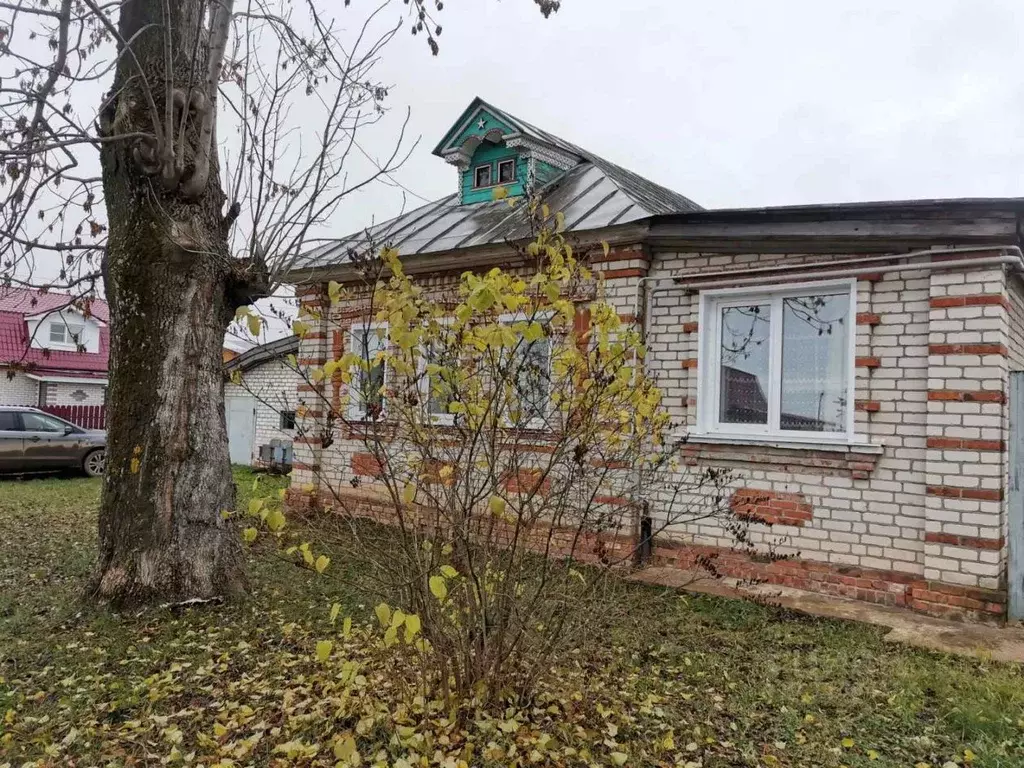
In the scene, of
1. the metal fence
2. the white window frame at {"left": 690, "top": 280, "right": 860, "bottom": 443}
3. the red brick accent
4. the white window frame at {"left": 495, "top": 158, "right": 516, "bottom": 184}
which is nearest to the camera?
the red brick accent

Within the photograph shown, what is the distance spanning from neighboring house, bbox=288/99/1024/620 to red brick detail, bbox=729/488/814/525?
0.7 inches

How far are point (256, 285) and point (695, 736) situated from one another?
14.9 ft

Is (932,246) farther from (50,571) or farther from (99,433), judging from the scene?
(99,433)

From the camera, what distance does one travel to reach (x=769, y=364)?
6.22 metres

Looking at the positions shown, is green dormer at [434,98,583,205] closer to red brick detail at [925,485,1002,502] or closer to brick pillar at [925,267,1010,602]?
brick pillar at [925,267,1010,602]

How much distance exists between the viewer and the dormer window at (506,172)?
35.8 feet

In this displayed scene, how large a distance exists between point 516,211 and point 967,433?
19.1ft

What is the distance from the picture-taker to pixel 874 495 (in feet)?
18.6

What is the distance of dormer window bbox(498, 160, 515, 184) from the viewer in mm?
10898

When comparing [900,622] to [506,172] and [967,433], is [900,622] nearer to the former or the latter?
[967,433]

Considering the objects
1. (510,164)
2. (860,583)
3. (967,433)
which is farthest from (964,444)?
(510,164)

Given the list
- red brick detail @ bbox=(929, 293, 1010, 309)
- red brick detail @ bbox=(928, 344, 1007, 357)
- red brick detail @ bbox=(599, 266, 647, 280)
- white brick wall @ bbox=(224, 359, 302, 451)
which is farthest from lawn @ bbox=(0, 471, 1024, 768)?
white brick wall @ bbox=(224, 359, 302, 451)

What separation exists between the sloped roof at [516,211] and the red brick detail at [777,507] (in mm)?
2762

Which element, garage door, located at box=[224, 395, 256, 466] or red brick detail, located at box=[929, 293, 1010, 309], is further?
garage door, located at box=[224, 395, 256, 466]
